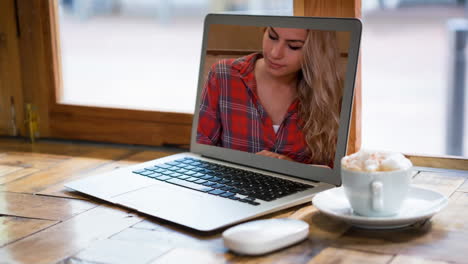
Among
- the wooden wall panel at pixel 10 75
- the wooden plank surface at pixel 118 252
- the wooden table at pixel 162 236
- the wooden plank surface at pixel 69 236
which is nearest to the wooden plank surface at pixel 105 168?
the wooden table at pixel 162 236

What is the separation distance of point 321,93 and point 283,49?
11 centimetres

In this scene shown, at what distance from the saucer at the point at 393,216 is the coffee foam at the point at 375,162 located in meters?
0.07

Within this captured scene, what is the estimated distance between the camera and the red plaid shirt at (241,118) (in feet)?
3.80

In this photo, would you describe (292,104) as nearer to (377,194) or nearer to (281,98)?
(281,98)

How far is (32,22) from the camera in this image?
1.58 m

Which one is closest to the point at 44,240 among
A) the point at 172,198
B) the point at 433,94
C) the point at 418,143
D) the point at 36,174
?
the point at 172,198

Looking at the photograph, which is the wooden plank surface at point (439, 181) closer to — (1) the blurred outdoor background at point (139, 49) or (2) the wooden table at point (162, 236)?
(2) the wooden table at point (162, 236)

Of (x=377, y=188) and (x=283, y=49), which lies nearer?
(x=377, y=188)

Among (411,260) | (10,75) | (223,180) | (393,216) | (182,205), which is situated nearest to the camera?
(411,260)

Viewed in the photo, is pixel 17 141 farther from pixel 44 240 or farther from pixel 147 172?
pixel 44 240

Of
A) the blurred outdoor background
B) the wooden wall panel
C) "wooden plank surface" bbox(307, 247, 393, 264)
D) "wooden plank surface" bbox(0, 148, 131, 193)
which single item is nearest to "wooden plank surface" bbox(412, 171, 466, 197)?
the blurred outdoor background

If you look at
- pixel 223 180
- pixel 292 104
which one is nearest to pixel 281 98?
pixel 292 104

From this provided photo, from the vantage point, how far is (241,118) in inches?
Answer: 48.2

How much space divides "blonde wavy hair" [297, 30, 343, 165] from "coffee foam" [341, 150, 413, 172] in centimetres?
17
